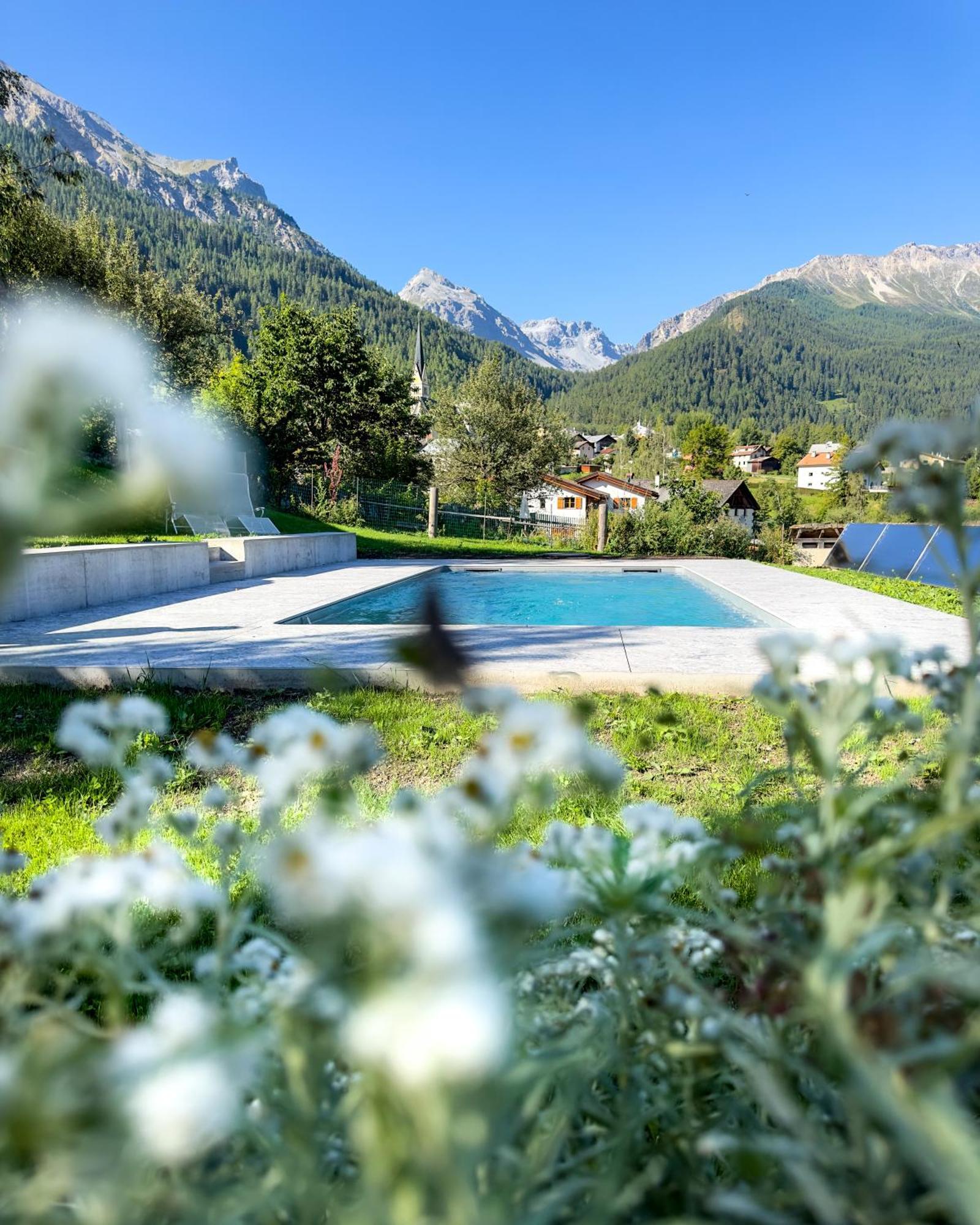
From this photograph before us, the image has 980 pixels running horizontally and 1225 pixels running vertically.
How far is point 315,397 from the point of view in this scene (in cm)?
2284

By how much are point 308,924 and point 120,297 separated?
2290cm

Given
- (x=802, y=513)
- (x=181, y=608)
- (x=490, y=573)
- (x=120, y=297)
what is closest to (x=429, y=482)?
(x=120, y=297)

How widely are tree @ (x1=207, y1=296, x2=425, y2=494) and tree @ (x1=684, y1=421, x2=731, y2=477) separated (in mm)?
56104

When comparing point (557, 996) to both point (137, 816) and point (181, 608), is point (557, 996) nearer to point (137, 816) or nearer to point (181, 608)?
point (137, 816)

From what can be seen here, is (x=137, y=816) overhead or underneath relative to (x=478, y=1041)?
underneath

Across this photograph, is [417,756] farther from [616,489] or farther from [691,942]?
[616,489]

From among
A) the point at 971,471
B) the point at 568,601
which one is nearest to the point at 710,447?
the point at 568,601

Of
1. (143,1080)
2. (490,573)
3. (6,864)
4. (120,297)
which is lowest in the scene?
(490,573)

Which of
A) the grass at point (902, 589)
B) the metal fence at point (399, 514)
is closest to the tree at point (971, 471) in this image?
the grass at point (902, 589)

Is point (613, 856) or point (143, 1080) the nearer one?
point (143, 1080)

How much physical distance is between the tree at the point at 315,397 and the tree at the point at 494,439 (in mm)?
8222

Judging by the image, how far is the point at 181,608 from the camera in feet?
25.0

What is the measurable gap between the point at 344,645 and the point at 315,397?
19.3 metres

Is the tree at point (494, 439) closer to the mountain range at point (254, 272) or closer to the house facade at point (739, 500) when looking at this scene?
the house facade at point (739, 500)
